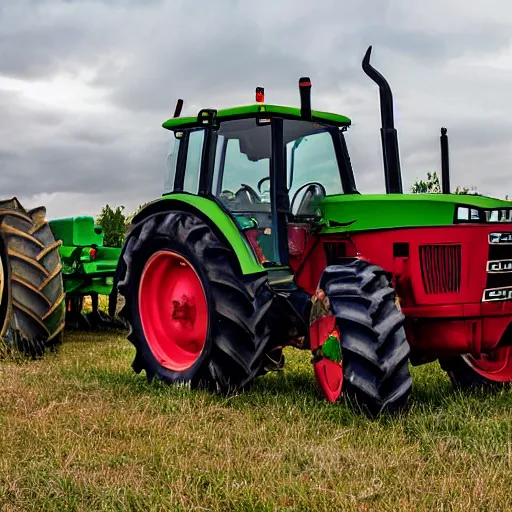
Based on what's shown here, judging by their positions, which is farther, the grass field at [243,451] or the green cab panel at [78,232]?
the green cab panel at [78,232]

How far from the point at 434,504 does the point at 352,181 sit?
3.70 m

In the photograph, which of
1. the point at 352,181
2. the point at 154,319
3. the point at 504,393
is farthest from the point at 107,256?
the point at 504,393

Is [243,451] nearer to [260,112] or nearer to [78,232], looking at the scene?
[260,112]

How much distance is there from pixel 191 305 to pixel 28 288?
2426mm

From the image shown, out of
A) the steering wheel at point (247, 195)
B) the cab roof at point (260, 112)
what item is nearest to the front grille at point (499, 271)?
the cab roof at point (260, 112)

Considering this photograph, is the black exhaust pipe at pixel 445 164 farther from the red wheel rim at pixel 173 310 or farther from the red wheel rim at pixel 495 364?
the red wheel rim at pixel 173 310

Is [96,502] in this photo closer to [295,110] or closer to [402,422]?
[402,422]

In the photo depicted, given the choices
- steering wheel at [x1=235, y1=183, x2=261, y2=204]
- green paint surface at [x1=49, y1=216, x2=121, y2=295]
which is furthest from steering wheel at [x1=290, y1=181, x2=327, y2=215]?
green paint surface at [x1=49, y1=216, x2=121, y2=295]

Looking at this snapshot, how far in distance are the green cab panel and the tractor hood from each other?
16.8 feet

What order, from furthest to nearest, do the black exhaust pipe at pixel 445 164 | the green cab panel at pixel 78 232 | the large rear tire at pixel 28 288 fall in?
the green cab panel at pixel 78 232 < the large rear tire at pixel 28 288 < the black exhaust pipe at pixel 445 164

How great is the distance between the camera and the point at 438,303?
18.1 ft

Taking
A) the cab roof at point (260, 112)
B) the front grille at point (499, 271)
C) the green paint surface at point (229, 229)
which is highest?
the cab roof at point (260, 112)

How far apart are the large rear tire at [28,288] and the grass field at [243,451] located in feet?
5.66

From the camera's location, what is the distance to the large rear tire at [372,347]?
Result: 4910 mm
